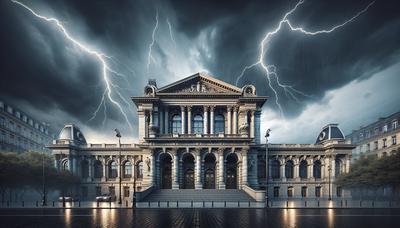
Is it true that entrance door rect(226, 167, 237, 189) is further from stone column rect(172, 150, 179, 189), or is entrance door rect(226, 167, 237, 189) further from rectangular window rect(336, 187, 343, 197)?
rectangular window rect(336, 187, 343, 197)

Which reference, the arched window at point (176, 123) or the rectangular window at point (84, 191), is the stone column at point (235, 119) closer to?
the arched window at point (176, 123)

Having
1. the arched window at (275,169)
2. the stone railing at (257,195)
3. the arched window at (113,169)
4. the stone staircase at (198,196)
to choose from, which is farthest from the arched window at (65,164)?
the arched window at (275,169)

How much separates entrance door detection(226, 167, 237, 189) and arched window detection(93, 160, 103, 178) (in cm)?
2854

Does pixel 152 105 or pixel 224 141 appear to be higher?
pixel 152 105

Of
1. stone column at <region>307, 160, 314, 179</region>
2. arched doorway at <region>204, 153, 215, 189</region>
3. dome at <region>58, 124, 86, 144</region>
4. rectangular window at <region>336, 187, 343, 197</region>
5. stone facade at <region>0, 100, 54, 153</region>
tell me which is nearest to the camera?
arched doorway at <region>204, 153, 215, 189</region>

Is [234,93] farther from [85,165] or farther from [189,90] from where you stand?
[85,165]

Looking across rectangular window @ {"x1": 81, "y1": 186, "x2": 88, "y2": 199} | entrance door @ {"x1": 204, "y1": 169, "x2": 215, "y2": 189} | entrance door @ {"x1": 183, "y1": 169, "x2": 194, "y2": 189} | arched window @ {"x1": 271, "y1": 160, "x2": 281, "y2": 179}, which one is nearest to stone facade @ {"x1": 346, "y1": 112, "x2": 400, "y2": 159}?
arched window @ {"x1": 271, "y1": 160, "x2": 281, "y2": 179}

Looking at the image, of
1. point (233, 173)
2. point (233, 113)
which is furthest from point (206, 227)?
point (233, 113)

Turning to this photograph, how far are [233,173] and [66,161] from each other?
116ft

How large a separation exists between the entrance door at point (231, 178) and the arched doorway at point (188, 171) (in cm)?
676

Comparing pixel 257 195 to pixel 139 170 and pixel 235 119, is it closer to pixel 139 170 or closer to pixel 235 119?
pixel 235 119

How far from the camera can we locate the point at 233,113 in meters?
55.9

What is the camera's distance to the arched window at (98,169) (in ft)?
190

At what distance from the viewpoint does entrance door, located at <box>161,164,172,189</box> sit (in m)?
49.9
